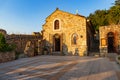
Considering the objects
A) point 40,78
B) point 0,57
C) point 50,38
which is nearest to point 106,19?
point 50,38

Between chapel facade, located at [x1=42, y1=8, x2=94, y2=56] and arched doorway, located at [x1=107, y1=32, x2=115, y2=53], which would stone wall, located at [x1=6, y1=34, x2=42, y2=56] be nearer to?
chapel facade, located at [x1=42, y1=8, x2=94, y2=56]

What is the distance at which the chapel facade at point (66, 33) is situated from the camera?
2078cm

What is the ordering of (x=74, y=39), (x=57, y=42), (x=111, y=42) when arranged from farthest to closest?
(x=57, y=42) → (x=111, y=42) → (x=74, y=39)

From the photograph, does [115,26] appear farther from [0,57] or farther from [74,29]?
[0,57]

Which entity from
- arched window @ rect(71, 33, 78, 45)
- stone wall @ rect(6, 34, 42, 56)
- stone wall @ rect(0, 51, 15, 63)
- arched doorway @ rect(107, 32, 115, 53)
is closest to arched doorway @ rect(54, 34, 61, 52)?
arched window @ rect(71, 33, 78, 45)

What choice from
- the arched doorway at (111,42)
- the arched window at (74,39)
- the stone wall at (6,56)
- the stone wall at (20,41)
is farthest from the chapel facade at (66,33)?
the stone wall at (6,56)

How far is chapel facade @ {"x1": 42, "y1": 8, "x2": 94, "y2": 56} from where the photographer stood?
20.8 m

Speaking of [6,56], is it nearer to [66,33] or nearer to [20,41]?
[20,41]

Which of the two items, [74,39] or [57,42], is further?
[57,42]

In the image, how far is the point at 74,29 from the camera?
837 inches

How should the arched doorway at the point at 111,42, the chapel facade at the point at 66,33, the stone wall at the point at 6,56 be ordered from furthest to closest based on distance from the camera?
1. the chapel facade at the point at 66,33
2. the arched doorway at the point at 111,42
3. the stone wall at the point at 6,56

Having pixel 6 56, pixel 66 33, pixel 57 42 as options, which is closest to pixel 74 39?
pixel 66 33

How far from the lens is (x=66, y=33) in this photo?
21672 millimetres

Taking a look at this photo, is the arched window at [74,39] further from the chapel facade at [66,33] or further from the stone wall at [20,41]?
the stone wall at [20,41]
